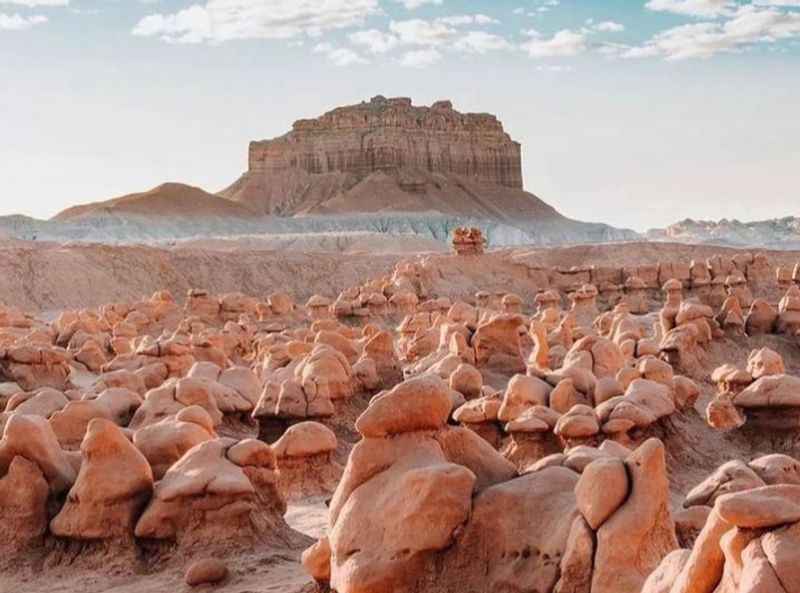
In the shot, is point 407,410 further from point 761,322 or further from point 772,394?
point 761,322

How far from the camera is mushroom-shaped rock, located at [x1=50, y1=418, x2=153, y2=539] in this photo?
9.49 meters

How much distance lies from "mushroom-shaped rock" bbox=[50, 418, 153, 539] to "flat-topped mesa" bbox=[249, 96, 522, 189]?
11302cm

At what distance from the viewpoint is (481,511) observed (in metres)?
6.82

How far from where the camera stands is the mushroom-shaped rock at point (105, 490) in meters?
9.49

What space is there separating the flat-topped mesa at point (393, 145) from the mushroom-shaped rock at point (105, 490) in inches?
4450

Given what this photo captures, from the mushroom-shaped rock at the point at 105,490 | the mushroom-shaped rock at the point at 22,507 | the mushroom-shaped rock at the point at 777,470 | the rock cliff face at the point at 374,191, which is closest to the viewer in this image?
the mushroom-shaped rock at the point at 777,470

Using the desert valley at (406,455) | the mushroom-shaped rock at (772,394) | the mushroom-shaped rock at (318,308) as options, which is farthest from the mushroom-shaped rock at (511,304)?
the mushroom-shaped rock at (772,394)

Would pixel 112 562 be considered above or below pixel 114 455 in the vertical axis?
below

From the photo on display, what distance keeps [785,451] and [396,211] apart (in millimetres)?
96716

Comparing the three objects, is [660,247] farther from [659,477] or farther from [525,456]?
[659,477]

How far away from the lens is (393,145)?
123 meters

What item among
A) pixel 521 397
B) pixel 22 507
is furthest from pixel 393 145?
pixel 22 507

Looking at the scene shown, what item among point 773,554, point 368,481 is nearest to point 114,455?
point 368,481

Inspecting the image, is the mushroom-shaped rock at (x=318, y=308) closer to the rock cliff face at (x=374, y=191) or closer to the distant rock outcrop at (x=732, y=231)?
the rock cliff face at (x=374, y=191)
